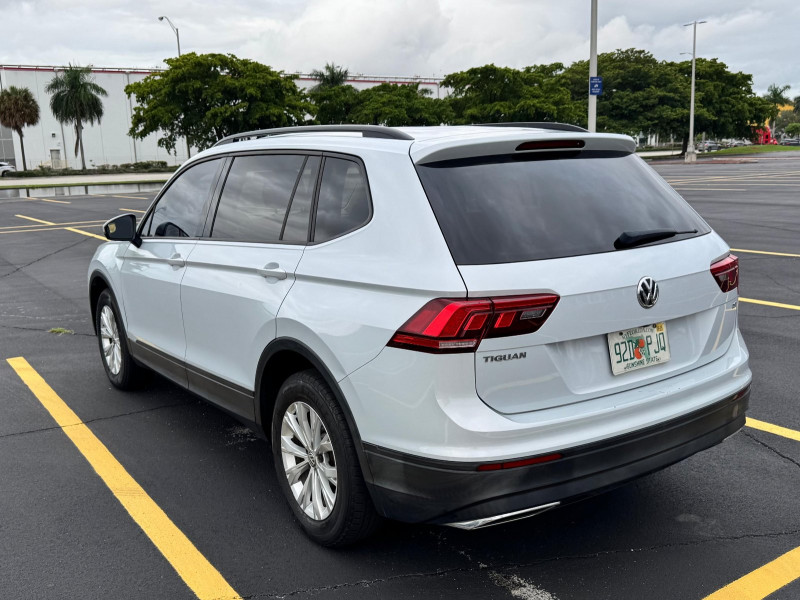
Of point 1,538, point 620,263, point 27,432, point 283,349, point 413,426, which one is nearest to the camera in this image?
point 413,426

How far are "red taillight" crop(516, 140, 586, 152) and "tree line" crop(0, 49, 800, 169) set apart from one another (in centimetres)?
3972

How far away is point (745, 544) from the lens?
11.1 feet

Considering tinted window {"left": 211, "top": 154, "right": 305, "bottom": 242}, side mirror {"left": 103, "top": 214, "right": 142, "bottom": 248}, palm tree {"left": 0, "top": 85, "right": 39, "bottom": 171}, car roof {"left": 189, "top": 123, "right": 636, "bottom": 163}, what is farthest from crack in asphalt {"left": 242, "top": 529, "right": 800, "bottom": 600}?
palm tree {"left": 0, "top": 85, "right": 39, "bottom": 171}

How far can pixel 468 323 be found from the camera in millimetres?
2662

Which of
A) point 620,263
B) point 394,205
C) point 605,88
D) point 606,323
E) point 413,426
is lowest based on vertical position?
point 413,426

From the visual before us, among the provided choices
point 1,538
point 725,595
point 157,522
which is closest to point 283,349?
point 157,522

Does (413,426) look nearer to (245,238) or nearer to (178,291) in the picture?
(245,238)

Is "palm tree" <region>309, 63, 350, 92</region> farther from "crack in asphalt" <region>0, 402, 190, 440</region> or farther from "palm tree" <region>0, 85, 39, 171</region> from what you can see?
"crack in asphalt" <region>0, 402, 190, 440</region>

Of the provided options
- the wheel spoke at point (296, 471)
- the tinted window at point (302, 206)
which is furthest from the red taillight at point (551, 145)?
the wheel spoke at point (296, 471)

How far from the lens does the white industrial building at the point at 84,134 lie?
243ft

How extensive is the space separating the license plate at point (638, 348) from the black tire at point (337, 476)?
3.52ft

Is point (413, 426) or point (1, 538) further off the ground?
point (413, 426)

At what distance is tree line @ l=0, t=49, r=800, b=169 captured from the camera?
4172cm

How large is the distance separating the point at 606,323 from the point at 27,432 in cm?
389
